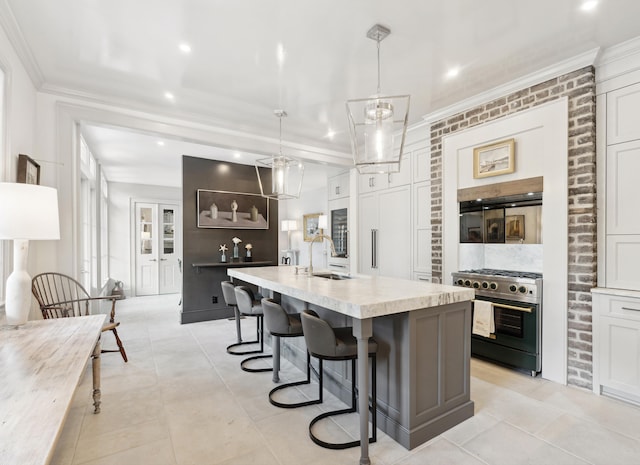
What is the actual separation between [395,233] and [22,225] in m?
4.02

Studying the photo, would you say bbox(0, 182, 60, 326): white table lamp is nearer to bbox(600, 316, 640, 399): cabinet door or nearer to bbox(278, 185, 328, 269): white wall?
bbox(600, 316, 640, 399): cabinet door

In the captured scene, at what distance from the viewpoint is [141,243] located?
26.0ft

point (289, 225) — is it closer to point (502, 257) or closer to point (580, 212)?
point (502, 257)

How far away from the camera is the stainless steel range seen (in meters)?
3.07

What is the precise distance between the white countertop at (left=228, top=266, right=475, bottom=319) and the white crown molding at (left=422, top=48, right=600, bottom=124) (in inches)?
87.1

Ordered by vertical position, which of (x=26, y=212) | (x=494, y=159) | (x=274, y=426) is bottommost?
(x=274, y=426)

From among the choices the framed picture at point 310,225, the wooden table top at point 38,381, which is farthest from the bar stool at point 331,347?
the framed picture at point 310,225

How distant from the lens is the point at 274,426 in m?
2.30

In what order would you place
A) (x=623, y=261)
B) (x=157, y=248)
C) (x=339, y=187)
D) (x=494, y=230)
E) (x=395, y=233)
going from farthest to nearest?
(x=157, y=248) → (x=339, y=187) → (x=395, y=233) → (x=494, y=230) → (x=623, y=261)

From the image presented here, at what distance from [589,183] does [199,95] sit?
147 inches

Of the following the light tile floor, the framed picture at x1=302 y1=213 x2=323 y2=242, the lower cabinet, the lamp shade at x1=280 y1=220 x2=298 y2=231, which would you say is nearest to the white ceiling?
the lower cabinet

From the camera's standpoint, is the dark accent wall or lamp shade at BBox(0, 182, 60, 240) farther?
the dark accent wall

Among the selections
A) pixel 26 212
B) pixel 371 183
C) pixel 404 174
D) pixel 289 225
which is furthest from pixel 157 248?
pixel 26 212

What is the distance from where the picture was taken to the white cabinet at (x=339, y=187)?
5848 millimetres
